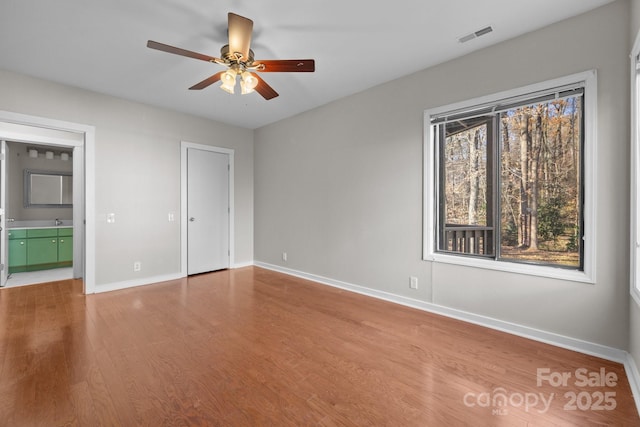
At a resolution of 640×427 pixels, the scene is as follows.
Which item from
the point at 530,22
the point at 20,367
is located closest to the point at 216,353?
the point at 20,367

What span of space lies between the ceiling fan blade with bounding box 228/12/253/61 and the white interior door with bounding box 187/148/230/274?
9.51ft

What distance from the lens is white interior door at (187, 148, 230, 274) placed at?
4805 mm

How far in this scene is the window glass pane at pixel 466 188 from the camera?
9.68 ft

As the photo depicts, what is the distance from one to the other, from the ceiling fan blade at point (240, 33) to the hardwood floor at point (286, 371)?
2.43m

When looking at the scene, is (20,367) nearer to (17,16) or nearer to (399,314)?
(17,16)

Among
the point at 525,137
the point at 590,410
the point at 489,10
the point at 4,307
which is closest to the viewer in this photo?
the point at 590,410

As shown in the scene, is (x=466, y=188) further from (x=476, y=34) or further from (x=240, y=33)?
(x=240, y=33)

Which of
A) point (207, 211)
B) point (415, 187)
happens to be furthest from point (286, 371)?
point (207, 211)

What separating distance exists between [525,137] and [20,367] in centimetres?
455

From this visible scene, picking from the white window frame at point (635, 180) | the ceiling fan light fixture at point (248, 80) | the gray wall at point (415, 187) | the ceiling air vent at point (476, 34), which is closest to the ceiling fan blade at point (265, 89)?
the ceiling fan light fixture at point (248, 80)

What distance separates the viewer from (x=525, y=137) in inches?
107

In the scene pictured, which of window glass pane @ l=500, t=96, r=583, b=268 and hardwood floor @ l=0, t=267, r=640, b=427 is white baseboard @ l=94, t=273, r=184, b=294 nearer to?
hardwood floor @ l=0, t=267, r=640, b=427

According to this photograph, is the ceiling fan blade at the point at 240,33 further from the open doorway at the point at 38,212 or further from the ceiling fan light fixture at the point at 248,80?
the open doorway at the point at 38,212

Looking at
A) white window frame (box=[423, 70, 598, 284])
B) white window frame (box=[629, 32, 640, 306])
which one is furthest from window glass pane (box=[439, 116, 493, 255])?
white window frame (box=[629, 32, 640, 306])
